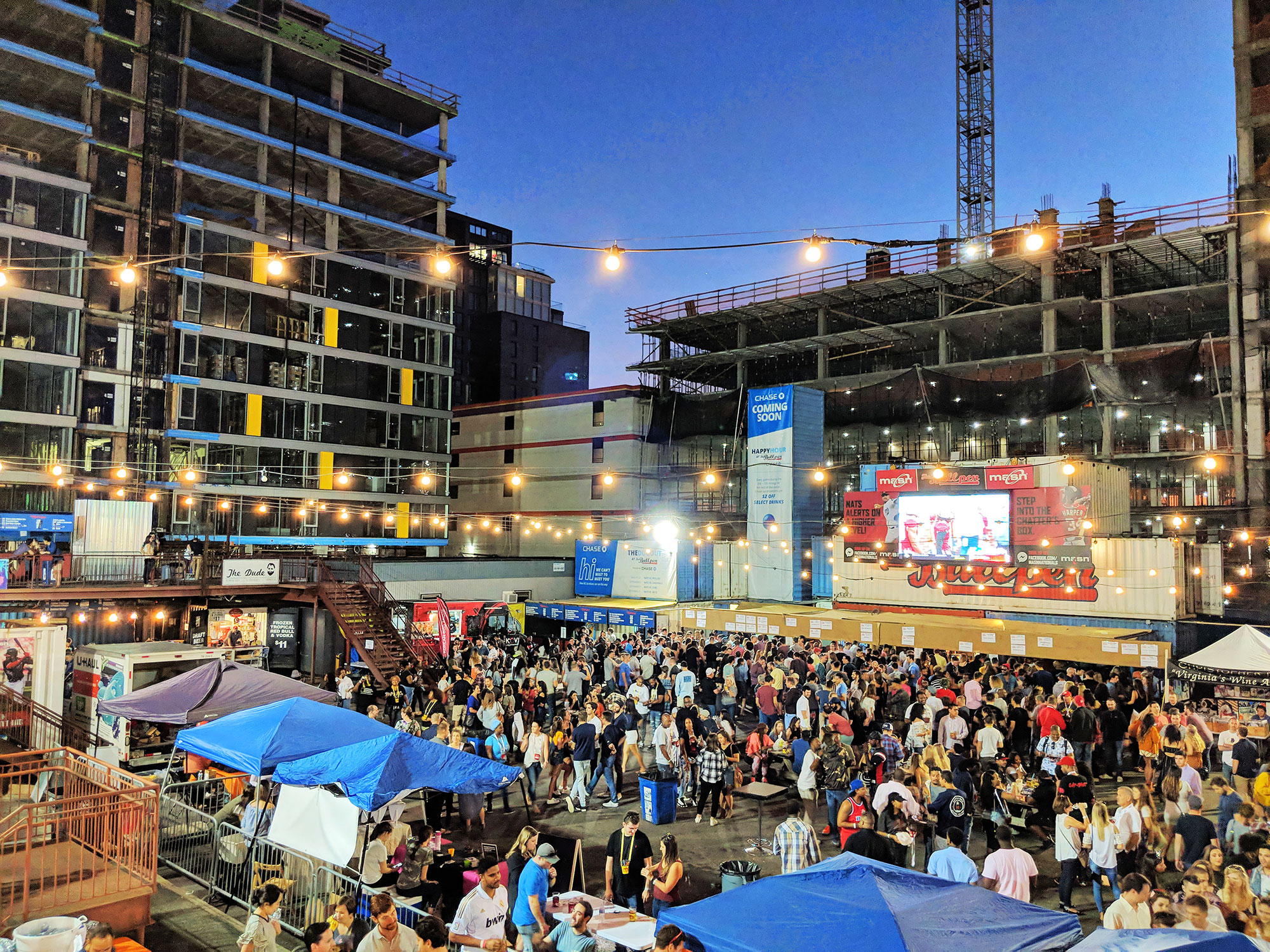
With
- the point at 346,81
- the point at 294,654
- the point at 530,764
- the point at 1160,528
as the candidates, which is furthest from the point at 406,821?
the point at 346,81

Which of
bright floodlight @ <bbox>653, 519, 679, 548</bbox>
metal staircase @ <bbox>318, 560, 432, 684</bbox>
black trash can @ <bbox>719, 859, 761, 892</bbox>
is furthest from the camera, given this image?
bright floodlight @ <bbox>653, 519, 679, 548</bbox>

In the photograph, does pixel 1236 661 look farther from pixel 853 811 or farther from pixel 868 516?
pixel 868 516

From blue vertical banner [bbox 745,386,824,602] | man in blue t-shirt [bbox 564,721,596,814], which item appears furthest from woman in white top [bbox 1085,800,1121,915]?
blue vertical banner [bbox 745,386,824,602]

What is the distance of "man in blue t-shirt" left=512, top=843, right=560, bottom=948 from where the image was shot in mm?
7383

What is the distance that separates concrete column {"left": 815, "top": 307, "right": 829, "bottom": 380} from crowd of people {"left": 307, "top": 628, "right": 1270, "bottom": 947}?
809 inches

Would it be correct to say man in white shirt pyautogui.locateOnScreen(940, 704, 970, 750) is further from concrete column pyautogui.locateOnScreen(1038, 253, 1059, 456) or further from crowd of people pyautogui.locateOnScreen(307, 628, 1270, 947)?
concrete column pyautogui.locateOnScreen(1038, 253, 1059, 456)

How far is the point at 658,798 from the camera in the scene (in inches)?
498

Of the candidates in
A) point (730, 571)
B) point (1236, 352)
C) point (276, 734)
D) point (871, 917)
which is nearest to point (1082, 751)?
point (871, 917)

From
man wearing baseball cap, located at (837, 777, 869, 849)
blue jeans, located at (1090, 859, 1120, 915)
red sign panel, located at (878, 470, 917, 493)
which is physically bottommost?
blue jeans, located at (1090, 859, 1120, 915)

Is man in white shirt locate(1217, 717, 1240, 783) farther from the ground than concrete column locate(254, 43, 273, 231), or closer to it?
closer to it

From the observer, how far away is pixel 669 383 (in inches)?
1821

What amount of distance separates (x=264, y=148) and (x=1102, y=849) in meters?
44.2

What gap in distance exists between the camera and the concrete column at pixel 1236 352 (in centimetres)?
3120

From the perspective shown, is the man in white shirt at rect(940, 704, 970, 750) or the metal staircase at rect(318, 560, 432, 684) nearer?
the man in white shirt at rect(940, 704, 970, 750)
